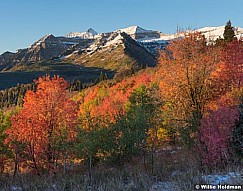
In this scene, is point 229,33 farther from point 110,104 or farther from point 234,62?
point 234,62

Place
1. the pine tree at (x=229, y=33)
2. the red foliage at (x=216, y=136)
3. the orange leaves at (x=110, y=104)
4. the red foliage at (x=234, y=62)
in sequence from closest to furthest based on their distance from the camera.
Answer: the red foliage at (x=216, y=136), the orange leaves at (x=110, y=104), the red foliage at (x=234, y=62), the pine tree at (x=229, y=33)

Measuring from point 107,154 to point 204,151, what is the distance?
298 inches

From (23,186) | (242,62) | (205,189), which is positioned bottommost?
(23,186)

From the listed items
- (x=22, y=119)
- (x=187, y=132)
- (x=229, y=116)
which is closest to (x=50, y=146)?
(x=22, y=119)

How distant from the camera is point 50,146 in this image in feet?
90.3

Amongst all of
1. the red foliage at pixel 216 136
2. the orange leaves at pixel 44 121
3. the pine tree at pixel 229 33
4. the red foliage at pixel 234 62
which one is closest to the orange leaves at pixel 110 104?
the orange leaves at pixel 44 121

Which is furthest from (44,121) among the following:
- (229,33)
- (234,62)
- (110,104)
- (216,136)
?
(229,33)

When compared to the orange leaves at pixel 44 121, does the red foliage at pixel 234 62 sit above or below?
above

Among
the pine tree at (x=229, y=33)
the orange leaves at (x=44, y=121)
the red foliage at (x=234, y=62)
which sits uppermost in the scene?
the pine tree at (x=229, y=33)

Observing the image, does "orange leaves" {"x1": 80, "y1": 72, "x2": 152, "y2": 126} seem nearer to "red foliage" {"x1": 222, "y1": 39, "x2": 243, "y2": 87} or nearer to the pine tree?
"red foliage" {"x1": 222, "y1": 39, "x2": 243, "y2": 87}

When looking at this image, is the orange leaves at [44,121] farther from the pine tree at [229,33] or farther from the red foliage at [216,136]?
the pine tree at [229,33]

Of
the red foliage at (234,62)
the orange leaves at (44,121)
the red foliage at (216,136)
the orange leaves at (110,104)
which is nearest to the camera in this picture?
the red foliage at (216,136)

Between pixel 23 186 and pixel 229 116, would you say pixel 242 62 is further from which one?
pixel 23 186

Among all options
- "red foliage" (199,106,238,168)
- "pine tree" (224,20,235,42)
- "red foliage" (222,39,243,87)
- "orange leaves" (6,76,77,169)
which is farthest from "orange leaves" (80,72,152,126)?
"pine tree" (224,20,235,42)
